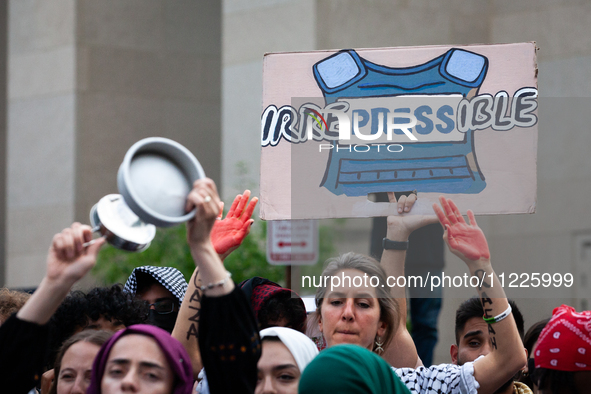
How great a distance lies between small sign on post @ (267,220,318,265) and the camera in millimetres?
7623

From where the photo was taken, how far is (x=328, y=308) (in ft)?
12.0

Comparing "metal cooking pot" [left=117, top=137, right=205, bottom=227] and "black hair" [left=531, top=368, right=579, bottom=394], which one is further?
"black hair" [left=531, top=368, right=579, bottom=394]

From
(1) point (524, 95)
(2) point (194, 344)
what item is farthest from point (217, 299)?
(1) point (524, 95)

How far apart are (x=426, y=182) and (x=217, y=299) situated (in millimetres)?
1458

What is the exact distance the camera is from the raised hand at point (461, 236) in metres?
3.35

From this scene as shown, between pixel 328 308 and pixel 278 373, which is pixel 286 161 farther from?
pixel 278 373

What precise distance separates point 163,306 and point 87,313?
1.32 feet

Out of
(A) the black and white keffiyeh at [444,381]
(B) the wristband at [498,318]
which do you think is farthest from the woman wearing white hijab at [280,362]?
(B) the wristband at [498,318]

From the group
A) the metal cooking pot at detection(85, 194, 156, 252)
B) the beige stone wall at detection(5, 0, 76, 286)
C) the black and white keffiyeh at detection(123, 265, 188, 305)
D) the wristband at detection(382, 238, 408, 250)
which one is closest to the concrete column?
the beige stone wall at detection(5, 0, 76, 286)

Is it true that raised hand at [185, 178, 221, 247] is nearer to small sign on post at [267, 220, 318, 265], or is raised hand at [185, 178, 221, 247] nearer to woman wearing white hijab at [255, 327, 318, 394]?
woman wearing white hijab at [255, 327, 318, 394]

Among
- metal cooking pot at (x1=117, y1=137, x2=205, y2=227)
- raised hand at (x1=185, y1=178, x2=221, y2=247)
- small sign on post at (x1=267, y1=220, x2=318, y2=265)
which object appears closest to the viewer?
metal cooking pot at (x1=117, y1=137, x2=205, y2=227)

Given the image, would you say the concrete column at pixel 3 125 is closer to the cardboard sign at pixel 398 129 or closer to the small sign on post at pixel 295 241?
the small sign on post at pixel 295 241

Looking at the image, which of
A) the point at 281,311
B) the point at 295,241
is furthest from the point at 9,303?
the point at 295,241

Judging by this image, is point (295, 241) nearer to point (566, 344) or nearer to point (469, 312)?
point (469, 312)
